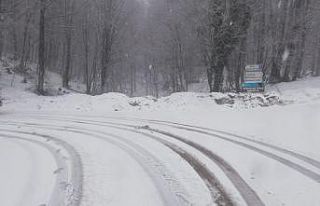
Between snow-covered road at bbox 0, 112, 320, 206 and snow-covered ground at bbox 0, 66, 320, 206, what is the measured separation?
2cm

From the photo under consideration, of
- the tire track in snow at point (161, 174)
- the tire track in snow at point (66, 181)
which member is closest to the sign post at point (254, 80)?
the tire track in snow at point (161, 174)

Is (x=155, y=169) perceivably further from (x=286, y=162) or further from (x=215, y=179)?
(x=286, y=162)

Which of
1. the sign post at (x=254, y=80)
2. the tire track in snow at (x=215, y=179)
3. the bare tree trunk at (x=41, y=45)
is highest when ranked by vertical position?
the bare tree trunk at (x=41, y=45)

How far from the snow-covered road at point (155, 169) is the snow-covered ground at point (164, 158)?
2 centimetres

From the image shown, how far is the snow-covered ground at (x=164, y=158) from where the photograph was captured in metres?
6.91

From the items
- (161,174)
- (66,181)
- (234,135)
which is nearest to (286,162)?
(161,174)

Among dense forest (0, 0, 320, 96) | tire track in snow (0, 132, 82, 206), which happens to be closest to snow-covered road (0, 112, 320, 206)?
tire track in snow (0, 132, 82, 206)

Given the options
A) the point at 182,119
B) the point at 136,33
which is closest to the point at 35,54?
the point at 136,33

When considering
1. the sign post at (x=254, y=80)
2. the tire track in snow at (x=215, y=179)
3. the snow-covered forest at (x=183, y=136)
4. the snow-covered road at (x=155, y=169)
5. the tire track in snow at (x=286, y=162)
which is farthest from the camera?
the sign post at (x=254, y=80)

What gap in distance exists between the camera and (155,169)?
8.55 meters

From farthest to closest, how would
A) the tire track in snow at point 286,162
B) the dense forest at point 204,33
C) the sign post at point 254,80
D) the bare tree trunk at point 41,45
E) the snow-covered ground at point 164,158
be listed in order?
the sign post at point 254,80 → the bare tree trunk at point 41,45 → the dense forest at point 204,33 → the tire track in snow at point 286,162 → the snow-covered ground at point 164,158

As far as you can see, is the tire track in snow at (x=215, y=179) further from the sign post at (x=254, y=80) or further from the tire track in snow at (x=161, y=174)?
the sign post at (x=254, y=80)

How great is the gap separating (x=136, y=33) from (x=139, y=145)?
177ft

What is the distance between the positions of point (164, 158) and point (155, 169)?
98cm
